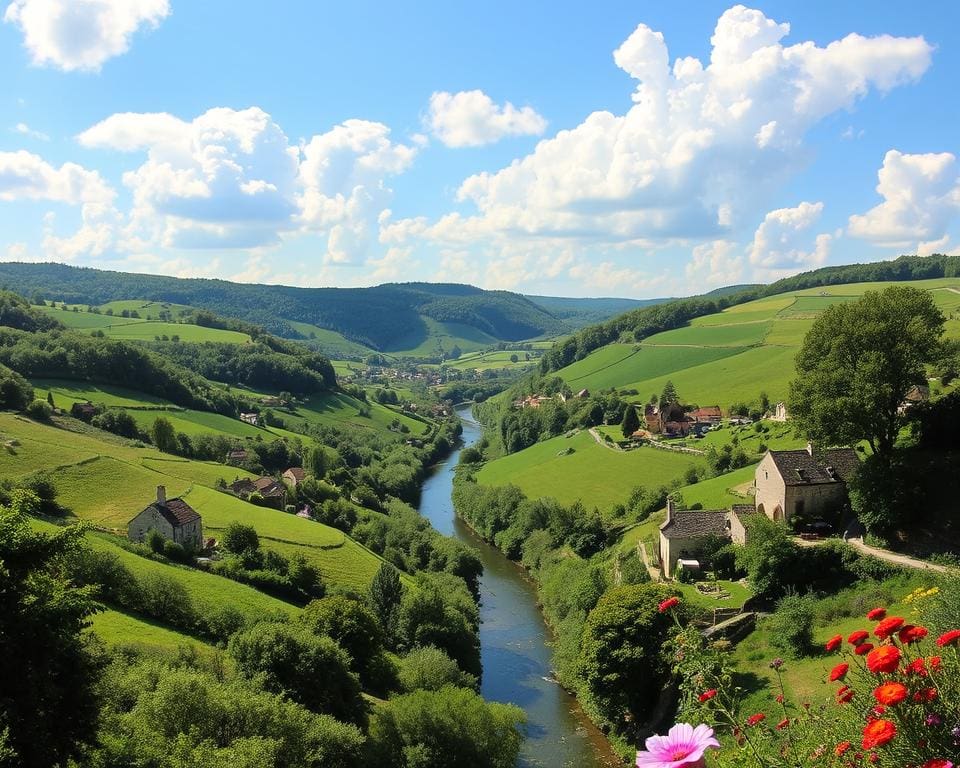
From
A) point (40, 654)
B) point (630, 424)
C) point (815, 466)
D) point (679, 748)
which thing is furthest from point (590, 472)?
point (679, 748)

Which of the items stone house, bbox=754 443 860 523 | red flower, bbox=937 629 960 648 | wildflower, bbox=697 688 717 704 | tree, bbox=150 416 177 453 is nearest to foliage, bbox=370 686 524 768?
stone house, bbox=754 443 860 523

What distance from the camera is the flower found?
4363mm

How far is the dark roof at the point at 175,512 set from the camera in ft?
153

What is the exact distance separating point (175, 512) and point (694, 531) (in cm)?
3393

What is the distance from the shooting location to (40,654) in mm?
13922

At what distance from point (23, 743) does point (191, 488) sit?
49344mm

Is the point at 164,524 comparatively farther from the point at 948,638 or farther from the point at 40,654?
the point at 948,638

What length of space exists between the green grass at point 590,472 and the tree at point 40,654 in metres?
53.5

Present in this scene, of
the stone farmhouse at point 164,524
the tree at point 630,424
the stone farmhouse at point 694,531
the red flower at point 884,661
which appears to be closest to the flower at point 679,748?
the red flower at point 884,661

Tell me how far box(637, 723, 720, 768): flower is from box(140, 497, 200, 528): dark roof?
4726 cm

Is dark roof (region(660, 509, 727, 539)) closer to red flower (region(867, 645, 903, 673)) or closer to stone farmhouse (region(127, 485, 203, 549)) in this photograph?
stone farmhouse (region(127, 485, 203, 549))

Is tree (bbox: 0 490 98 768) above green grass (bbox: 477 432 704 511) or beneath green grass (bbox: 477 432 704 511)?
above

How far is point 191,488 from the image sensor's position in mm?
59750

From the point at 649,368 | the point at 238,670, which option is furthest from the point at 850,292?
the point at 238,670
